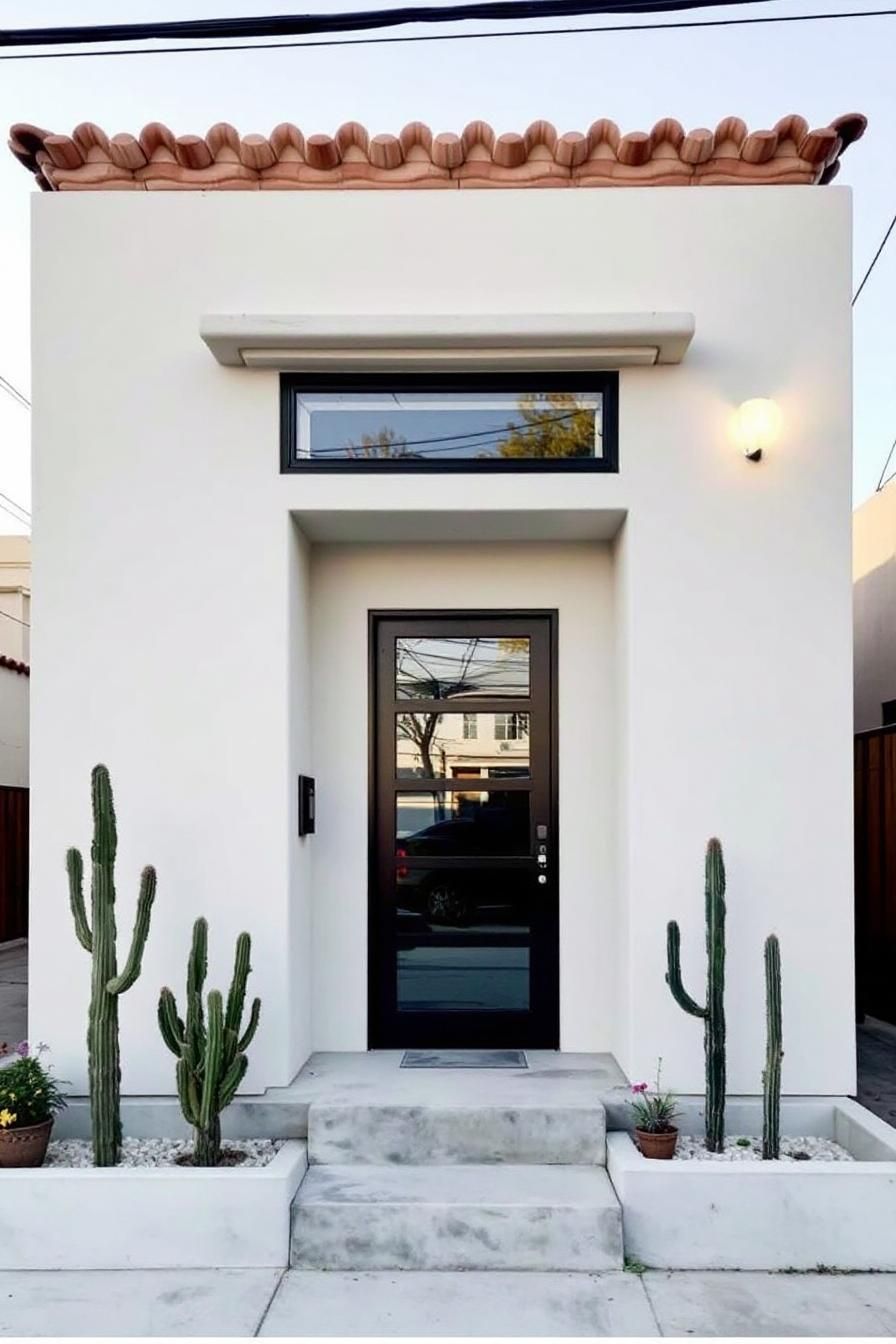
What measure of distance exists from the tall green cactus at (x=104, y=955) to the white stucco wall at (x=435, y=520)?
501 mm

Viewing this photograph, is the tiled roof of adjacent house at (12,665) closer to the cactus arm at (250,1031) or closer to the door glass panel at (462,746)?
the door glass panel at (462,746)

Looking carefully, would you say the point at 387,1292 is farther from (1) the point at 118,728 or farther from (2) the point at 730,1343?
(1) the point at 118,728

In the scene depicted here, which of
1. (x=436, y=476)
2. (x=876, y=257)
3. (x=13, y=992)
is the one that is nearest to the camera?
(x=436, y=476)

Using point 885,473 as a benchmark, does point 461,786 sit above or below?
below

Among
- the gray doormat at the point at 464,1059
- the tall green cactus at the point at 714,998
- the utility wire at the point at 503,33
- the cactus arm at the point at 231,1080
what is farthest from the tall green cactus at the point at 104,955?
the utility wire at the point at 503,33

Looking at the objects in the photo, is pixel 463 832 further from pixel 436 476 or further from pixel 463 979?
pixel 436 476

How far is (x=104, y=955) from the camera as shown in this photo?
459cm

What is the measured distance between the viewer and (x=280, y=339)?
504cm

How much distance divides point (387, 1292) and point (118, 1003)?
173cm

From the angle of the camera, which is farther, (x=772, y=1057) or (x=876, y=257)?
(x=876, y=257)

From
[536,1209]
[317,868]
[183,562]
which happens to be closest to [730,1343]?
[536,1209]

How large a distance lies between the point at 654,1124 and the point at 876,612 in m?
7.15

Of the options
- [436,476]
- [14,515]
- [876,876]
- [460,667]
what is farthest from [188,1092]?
[14,515]

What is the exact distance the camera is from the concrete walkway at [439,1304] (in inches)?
146
